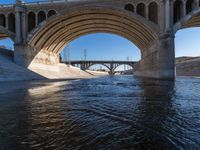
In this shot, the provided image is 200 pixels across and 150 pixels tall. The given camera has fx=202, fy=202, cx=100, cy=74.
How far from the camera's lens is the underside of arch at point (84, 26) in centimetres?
4359

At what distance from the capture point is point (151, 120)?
680cm

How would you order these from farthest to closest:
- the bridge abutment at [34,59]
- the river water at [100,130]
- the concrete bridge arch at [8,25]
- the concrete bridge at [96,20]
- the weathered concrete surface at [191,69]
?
the weathered concrete surface at [191,69] < the concrete bridge arch at [8,25] < the bridge abutment at [34,59] < the concrete bridge at [96,20] < the river water at [100,130]

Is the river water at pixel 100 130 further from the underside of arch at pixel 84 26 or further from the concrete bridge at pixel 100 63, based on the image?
the concrete bridge at pixel 100 63

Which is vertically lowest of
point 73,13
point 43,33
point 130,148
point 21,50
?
point 130,148

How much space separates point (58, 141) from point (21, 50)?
43329 mm

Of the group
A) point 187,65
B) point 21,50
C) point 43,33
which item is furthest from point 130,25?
point 187,65

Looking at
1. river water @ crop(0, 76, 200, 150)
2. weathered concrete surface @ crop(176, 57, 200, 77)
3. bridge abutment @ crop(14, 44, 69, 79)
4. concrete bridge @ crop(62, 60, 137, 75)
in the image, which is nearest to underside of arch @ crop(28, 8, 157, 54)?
bridge abutment @ crop(14, 44, 69, 79)

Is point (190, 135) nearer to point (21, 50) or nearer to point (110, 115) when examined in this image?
point (110, 115)

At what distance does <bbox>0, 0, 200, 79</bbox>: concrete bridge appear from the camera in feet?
129

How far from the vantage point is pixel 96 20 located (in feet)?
163

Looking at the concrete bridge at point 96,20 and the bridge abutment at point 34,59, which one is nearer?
the concrete bridge at point 96,20

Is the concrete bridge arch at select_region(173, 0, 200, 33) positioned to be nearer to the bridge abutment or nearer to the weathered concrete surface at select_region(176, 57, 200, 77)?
the weathered concrete surface at select_region(176, 57, 200, 77)

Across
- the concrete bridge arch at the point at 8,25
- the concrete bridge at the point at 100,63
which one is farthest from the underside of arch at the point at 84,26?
the concrete bridge at the point at 100,63

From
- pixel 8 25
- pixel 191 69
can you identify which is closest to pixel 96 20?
pixel 8 25
